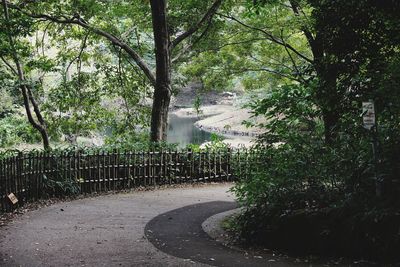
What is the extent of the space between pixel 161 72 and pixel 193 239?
9.93 meters

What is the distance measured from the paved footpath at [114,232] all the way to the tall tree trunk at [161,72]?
14.6 ft

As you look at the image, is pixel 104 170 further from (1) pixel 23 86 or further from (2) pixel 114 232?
(2) pixel 114 232

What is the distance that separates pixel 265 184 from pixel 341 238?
1726 mm

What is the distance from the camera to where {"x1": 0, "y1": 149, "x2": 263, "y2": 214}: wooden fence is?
11.4m

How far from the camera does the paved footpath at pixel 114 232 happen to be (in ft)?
22.9

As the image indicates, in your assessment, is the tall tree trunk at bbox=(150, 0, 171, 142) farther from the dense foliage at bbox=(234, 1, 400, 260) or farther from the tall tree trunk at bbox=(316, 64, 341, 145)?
the tall tree trunk at bbox=(316, 64, 341, 145)

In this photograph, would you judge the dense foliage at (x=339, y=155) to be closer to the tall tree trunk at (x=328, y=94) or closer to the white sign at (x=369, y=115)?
the tall tree trunk at (x=328, y=94)

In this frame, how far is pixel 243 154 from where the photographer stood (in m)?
18.0

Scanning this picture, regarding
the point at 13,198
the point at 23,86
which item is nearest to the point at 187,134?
the point at 23,86

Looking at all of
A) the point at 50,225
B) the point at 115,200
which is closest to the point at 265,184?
the point at 50,225

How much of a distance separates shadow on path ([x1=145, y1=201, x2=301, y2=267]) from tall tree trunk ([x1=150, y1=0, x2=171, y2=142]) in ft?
20.5

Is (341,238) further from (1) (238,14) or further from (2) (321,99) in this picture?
(1) (238,14)

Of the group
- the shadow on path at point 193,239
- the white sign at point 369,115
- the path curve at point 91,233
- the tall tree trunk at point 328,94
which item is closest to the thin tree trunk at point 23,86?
the path curve at point 91,233

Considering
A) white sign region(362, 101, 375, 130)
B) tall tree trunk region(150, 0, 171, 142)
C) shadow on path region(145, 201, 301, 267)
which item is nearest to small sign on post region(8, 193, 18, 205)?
shadow on path region(145, 201, 301, 267)
